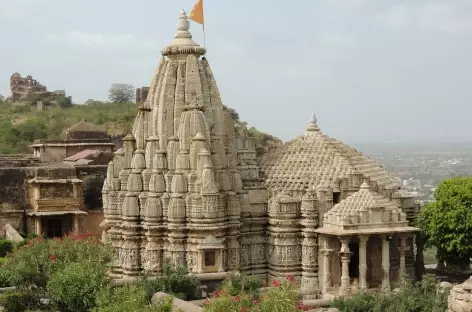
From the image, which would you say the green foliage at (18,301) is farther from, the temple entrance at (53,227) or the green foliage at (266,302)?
the temple entrance at (53,227)

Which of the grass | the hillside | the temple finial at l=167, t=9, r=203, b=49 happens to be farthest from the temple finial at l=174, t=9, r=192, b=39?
the hillside

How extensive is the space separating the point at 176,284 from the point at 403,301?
582cm

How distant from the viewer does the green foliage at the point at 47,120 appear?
67000 millimetres

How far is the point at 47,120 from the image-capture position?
75.6 metres

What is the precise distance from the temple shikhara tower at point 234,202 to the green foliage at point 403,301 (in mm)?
2777

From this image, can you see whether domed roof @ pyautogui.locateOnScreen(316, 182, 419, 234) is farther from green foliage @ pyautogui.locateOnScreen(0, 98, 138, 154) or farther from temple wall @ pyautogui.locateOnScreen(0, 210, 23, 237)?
green foliage @ pyautogui.locateOnScreen(0, 98, 138, 154)

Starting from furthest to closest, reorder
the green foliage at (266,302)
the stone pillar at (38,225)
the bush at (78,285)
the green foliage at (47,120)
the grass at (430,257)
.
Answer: the green foliage at (47,120) → the grass at (430,257) → the stone pillar at (38,225) → the bush at (78,285) → the green foliage at (266,302)

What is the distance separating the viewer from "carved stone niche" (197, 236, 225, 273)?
77.6ft

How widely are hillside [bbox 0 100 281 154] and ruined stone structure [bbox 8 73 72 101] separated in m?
2.16

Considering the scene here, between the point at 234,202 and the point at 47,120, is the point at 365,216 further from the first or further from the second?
the point at 47,120

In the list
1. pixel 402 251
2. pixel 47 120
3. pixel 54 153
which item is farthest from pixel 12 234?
pixel 47 120

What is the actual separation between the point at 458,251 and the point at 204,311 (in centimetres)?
1210

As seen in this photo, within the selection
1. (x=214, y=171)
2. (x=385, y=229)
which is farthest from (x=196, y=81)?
(x=385, y=229)

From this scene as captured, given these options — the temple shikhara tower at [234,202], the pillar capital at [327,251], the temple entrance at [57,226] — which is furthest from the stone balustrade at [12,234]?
the pillar capital at [327,251]
